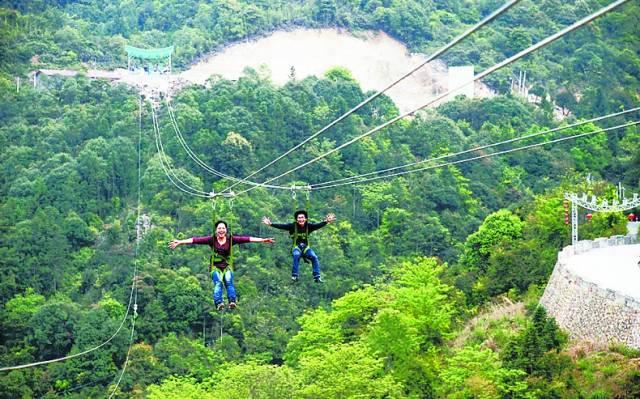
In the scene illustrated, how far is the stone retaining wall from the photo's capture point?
34.3 meters

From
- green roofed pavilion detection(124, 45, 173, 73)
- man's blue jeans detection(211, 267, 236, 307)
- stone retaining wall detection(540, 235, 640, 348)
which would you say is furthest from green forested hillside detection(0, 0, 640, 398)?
man's blue jeans detection(211, 267, 236, 307)

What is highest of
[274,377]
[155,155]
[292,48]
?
[292,48]

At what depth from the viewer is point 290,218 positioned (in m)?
68.3

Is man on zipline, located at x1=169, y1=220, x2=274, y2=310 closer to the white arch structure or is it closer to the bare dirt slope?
the white arch structure

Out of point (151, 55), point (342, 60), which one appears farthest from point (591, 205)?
point (342, 60)

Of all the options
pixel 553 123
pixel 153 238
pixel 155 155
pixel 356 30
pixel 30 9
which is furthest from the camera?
pixel 356 30

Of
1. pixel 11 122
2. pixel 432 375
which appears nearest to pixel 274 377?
pixel 432 375

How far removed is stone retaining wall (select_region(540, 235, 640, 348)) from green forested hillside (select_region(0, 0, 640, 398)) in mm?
481

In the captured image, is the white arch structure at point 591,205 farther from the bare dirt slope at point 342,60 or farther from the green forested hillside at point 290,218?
the bare dirt slope at point 342,60

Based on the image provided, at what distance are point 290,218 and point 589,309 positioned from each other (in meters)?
32.6

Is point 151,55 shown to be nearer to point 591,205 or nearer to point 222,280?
point 591,205

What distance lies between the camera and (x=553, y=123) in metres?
86.6

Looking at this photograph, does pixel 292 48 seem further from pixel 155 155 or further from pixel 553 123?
pixel 155 155

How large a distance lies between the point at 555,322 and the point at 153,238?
29.4 m
